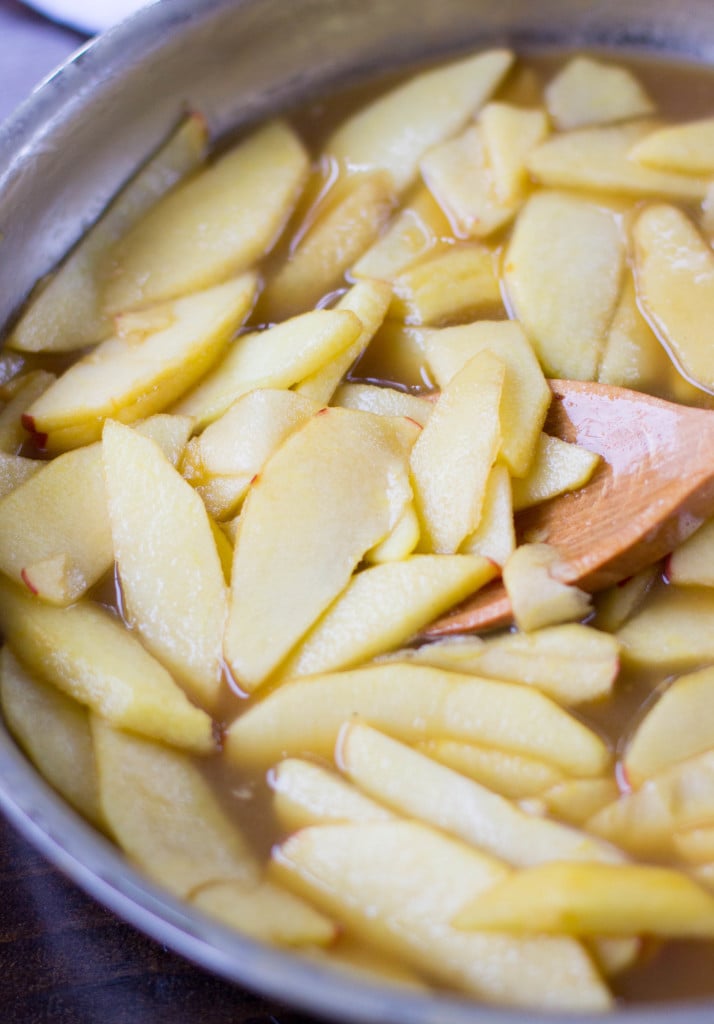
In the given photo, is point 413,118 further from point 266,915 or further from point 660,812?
point 266,915

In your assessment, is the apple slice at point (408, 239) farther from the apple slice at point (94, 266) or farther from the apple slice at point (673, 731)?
the apple slice at point (673, 731)

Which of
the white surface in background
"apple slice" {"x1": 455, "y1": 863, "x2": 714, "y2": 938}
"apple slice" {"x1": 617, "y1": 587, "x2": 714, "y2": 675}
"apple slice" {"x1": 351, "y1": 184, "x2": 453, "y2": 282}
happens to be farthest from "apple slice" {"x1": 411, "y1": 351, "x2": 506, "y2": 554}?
the white surface in background

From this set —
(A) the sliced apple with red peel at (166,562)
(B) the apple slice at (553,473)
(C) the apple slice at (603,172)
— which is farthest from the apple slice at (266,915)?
(C) the apple slice at (603,172)

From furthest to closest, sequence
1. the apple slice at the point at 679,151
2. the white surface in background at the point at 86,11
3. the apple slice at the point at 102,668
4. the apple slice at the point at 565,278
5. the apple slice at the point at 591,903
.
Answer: the white surface in background at the point at 86,11, the apple slice at the point at 679,151, the apple slice at the point at 565,278, the apple slice at the point at 102,668, the apple slice at the point at 591,903

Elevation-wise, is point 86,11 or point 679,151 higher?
point 86,11

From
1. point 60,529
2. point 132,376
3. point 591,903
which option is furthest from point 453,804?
point 132,376
